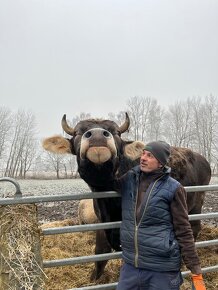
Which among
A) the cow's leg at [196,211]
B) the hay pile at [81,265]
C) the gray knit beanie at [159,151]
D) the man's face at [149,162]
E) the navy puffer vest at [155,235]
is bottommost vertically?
the hay pile at [81,265]

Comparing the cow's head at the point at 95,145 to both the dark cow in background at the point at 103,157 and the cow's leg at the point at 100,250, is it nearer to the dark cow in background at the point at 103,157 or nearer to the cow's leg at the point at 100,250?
the dark cow in background at the point at 103,157

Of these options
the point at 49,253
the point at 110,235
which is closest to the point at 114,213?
the point at 110,235

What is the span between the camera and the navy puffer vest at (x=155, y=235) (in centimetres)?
319

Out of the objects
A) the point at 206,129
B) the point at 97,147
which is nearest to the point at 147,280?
the point at 97,147

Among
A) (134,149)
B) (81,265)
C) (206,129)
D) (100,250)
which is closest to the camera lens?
(134,149)

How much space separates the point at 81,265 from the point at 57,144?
238 centimetres

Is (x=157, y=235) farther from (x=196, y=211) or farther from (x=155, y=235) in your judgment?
(x=196, y=211)

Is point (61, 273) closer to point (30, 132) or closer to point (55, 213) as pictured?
point (55, 213)

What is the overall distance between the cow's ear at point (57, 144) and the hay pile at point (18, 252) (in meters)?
1.29

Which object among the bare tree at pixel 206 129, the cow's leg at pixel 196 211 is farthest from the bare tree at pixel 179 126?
the cow's leg at pixel 196 211

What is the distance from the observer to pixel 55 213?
492 inches

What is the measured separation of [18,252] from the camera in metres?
3.36

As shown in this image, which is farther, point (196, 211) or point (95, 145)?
point (196, 211)

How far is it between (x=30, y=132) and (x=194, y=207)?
7391 centimetres
